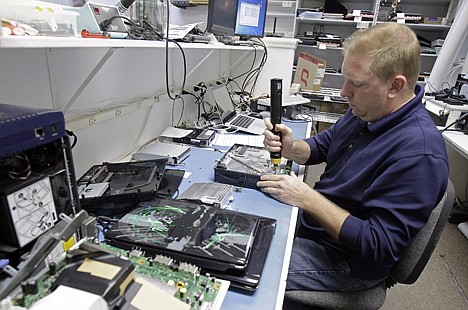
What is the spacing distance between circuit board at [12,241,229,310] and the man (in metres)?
0.50

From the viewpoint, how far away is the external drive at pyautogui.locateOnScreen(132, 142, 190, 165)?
133 centimetres

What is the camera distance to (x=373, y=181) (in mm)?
975

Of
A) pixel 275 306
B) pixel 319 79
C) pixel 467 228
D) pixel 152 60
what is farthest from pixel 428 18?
pixel 275 306

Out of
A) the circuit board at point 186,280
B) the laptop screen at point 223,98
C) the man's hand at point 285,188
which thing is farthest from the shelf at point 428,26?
the circuit board at point 186,280

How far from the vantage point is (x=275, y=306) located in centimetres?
66

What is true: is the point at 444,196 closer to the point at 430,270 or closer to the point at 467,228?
the point at 430,270

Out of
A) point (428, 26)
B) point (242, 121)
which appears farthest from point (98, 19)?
point (428, 26)

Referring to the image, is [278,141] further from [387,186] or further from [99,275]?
[99,275]

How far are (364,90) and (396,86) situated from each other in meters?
0.10

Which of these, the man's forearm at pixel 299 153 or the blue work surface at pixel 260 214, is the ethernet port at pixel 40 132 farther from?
the man's forearm at pixel 299 153

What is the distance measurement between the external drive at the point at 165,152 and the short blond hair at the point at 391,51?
2.68 ft

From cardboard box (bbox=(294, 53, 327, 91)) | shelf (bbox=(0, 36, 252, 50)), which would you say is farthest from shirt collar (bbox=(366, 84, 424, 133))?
cardboard box (bbox=(294, 53, 327, 91))

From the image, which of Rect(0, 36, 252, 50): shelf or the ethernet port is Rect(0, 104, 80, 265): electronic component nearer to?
the ethernet port

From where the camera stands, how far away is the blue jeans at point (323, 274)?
1.02 m
